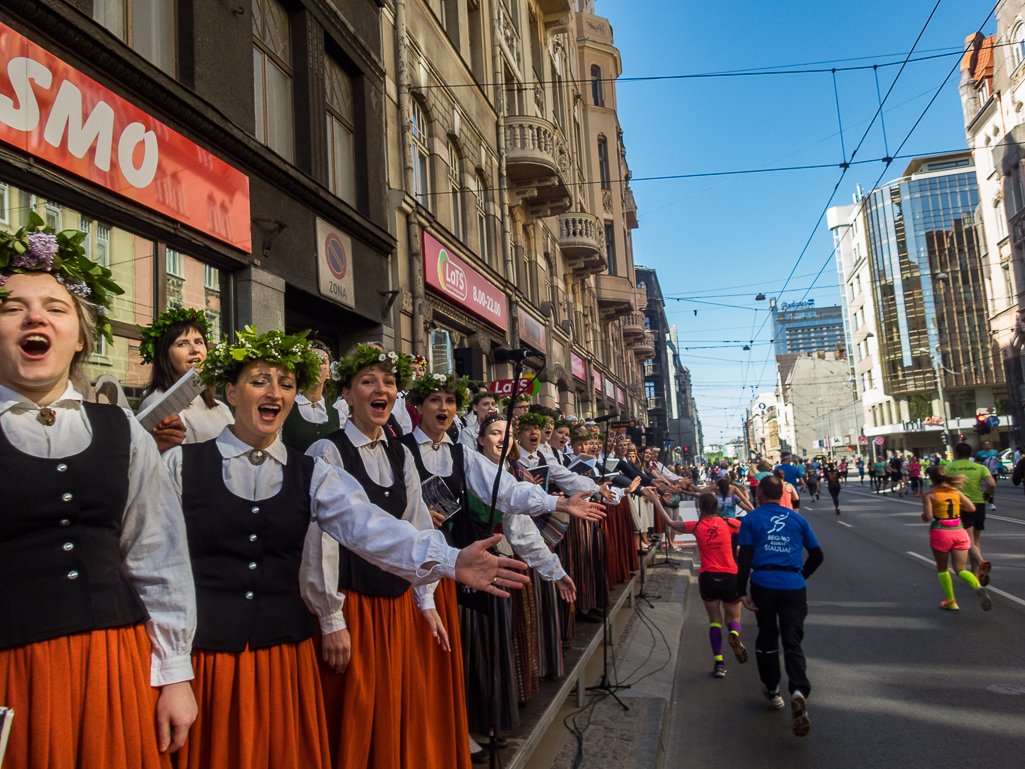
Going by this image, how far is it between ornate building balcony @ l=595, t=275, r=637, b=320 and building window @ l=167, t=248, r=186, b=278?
29096 millimetres

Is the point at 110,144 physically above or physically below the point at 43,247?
above

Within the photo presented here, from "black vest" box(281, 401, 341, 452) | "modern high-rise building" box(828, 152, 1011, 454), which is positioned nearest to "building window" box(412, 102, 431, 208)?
"black vest" box(281, 401, 341, 452)

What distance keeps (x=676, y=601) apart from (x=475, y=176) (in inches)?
448

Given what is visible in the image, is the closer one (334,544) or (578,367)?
(334,544)

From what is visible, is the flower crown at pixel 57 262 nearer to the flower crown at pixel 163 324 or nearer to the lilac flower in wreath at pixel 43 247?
the lilac flower in wreath at pixel 43 247

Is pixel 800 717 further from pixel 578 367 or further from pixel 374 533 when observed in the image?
pixel 578 367

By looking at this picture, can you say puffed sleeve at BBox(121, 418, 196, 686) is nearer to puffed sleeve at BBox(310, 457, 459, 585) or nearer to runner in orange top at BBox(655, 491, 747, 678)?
puffed sleeve at BBox(310, 457, 459, 585)

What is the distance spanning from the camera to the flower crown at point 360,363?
3.83 meters

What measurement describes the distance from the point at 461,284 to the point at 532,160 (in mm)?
5933

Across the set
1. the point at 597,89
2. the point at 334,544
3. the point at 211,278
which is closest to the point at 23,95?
the point at 211,278

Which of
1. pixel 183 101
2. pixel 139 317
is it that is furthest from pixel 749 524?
pixel 183 101

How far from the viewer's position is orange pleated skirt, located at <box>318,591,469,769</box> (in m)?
3.11

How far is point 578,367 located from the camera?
28625 millimetres

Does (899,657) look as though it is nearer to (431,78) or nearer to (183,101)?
(183,101)
